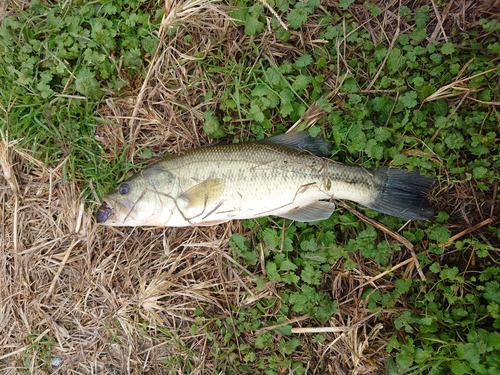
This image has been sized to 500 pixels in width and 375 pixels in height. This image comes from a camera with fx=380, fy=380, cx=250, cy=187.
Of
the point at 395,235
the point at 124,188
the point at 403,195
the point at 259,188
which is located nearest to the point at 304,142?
the point at 259,188

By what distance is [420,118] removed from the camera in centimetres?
298

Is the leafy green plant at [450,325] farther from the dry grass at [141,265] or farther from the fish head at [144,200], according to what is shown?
the fish head at [144,200]

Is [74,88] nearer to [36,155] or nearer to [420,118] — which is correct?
[36,155]

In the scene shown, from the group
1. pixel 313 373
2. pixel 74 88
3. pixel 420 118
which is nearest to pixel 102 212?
pixel 74 88

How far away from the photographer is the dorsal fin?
308 cm

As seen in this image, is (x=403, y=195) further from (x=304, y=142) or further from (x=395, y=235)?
(x=304, y=142)

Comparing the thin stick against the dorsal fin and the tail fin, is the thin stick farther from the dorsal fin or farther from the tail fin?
the dorsal fin

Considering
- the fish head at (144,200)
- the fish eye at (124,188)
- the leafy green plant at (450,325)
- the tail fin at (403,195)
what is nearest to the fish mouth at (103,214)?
the fish head at (144,200)

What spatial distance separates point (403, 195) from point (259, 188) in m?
1.12

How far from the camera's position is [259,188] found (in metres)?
2.93

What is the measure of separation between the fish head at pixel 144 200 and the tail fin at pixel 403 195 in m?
1.58

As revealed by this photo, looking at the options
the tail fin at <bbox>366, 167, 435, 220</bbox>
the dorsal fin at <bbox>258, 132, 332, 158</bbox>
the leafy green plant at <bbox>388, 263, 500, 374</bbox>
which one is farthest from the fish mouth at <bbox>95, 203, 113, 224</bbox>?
the leafy green plant at <bbox>388, 263, 500, 374</bbox>

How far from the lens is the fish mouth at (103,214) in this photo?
3082 millimetres

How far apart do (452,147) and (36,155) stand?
3.52 m
